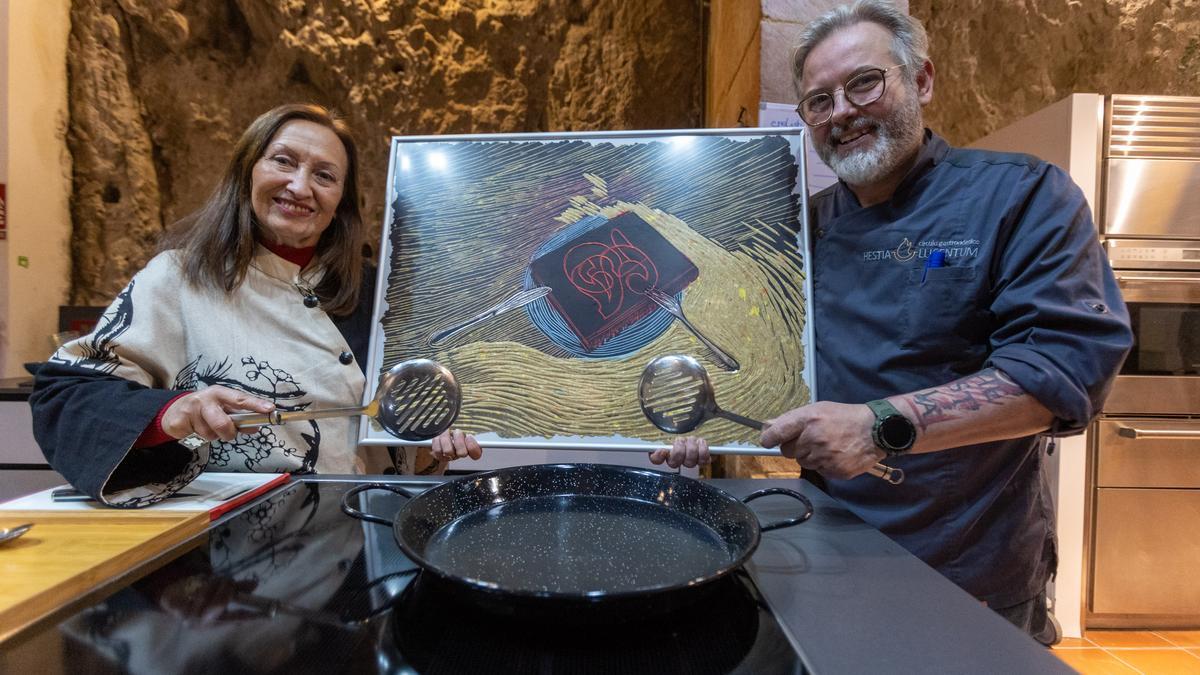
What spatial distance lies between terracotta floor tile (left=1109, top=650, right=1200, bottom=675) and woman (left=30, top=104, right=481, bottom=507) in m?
2.71

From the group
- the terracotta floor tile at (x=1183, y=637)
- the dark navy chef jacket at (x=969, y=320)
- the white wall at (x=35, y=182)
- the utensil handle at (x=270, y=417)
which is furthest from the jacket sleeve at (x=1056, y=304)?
the white wall at (x=35, y=182)

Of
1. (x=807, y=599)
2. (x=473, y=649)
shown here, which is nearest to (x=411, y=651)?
(x=473, y=649)

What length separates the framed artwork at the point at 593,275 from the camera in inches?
46.3

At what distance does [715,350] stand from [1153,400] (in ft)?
7.89

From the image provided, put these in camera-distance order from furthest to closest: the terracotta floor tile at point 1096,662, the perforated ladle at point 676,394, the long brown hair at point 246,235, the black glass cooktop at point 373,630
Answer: the terracotta floor tile at point 1096,662
the long brown hair at point 246,235
the perforated ladle at point 676,394
the black glass cooktop at point 373,630

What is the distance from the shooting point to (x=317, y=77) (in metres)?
2.89

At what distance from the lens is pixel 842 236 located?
46.7 inches

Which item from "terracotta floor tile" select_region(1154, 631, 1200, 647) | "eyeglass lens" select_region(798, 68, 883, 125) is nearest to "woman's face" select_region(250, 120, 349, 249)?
"eyeglass lens" select_region(798, 68, 883, 125)

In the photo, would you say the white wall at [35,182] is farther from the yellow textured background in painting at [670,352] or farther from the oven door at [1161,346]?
the oven door at [1161,346]

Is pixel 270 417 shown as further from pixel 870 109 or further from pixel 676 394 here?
pixel 870 109

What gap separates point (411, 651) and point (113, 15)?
139 inches

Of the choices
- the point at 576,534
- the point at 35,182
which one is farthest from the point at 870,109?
the point at 35,182

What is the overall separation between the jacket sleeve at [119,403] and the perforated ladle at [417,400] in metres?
0.30

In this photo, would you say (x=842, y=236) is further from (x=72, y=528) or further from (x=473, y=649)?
(x=72, y=528)
